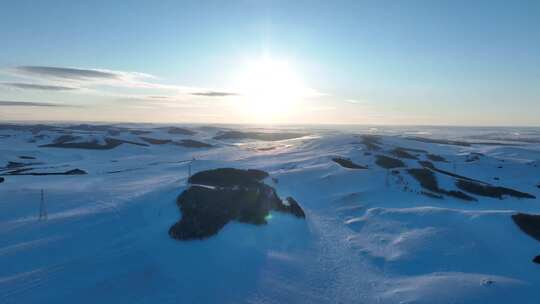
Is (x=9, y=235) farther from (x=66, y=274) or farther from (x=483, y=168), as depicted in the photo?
(x=483, y=168)

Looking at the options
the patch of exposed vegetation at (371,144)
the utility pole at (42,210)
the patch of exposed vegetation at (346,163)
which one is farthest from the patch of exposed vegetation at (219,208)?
the patch of exposed vegetation at (371,144)

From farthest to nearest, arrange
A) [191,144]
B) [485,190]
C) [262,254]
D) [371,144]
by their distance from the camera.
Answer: [191,144], [371,144], [485,190], [262,254]

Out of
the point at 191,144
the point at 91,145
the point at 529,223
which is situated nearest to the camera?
the point at 529,223

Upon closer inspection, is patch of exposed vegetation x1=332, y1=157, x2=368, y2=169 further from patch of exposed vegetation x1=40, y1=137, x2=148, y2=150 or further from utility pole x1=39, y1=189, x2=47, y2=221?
patch of exposed vegetation x1=40, y1=137, x2=148, y2=150

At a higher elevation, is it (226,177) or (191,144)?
(226,177)

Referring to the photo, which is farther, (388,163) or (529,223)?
(388,163)

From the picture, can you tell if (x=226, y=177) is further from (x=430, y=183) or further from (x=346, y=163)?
(x=346, y=163)

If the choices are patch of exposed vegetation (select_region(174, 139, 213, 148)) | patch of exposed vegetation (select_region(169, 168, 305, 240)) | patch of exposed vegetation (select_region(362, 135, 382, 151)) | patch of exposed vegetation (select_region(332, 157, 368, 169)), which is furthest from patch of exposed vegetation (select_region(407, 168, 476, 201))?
patch of exposed vegetation (select_region(174, 139, 213, 148))

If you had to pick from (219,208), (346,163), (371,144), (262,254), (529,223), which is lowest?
(262,254)

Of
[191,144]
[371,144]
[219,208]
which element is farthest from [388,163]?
[191,144]

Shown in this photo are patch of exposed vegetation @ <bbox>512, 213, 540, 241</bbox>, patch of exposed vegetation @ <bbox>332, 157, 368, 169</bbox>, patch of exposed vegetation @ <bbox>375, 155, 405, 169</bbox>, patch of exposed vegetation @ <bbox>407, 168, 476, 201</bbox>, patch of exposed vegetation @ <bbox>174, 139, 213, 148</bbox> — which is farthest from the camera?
patch of exposed vegetation @ <bbox>174, 139, 213, 148</bbox>
